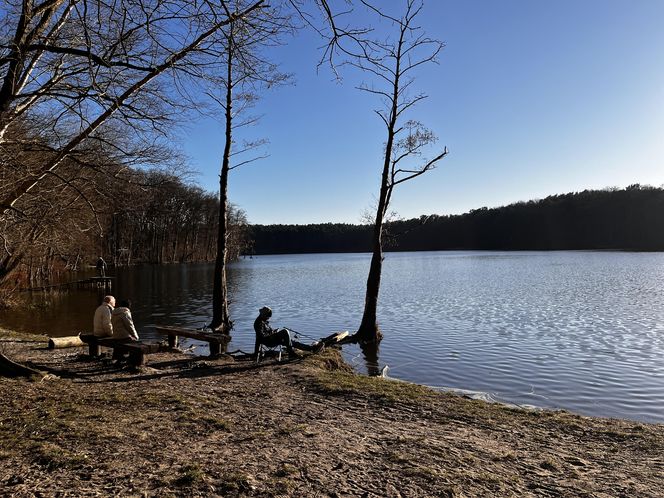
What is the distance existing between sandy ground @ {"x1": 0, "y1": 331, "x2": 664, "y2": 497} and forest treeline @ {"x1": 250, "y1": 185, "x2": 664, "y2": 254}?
2575 inches

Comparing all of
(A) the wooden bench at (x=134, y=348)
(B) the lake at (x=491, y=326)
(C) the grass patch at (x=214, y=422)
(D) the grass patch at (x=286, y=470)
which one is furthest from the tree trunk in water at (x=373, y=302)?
(D) the grass patch at (x=286, y=470)

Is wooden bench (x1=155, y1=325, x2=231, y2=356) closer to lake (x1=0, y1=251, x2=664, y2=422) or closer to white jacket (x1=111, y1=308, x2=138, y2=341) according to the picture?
white jacket (x1=111, y1=308, x2=138, y2=341)

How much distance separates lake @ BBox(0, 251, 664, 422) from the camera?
33.6 ft

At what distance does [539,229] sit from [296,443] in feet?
400

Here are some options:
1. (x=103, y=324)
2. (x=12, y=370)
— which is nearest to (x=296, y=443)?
(x=12, y=370)

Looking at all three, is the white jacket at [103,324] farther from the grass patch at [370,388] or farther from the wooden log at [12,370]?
the grass patch at [370,388]

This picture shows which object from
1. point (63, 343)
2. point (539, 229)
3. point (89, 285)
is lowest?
point (89, 285)

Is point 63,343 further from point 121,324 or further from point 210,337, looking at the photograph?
point 210,337

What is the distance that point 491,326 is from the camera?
1770 centimetres

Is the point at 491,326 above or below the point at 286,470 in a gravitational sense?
below

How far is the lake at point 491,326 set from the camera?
10231 millimetres

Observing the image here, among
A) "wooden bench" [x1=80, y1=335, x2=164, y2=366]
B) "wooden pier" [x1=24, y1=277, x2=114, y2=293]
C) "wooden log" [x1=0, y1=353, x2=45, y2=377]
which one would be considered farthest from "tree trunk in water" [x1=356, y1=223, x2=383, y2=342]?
"wooden pier" [x1=24, y1=277, x2=114, y2=293]

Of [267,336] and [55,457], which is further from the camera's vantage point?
[267,336]

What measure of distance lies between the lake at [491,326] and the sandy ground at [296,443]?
3.20 metres
